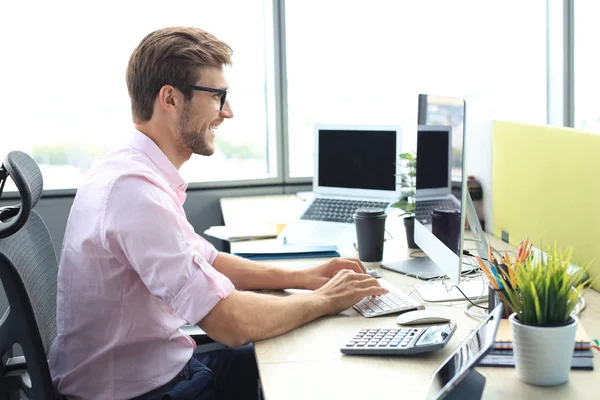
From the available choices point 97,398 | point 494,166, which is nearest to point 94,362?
point 97,398

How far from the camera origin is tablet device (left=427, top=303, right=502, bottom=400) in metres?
1.06

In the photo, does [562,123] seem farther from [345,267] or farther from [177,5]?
[345,267]

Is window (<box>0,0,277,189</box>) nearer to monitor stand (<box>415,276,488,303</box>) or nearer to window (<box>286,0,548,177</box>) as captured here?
window (<box>286,0,548,177</box>)

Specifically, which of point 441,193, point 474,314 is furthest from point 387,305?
point 441,193

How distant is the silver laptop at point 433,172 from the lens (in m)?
1.83

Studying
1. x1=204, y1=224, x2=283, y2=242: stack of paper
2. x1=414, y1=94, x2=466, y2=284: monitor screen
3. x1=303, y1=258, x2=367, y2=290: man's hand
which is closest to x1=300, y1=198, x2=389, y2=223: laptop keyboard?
x1=204, y1=224, x2=283, y2=242: stack of paper

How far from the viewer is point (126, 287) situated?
1.62m

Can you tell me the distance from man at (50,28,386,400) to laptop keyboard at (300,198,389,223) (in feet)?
2.63

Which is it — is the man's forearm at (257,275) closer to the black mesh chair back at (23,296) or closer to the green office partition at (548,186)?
the black mesh chair back at (23,296)

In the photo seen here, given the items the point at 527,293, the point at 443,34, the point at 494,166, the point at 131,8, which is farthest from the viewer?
the point at 443,34

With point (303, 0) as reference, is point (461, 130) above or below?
below

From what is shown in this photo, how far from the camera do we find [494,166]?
249 centimetres

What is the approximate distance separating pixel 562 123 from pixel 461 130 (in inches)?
95.8

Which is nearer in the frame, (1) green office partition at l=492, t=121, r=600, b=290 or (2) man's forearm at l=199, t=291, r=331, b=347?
(2) man's forearm at l=199, t=291, r=331, b=347
